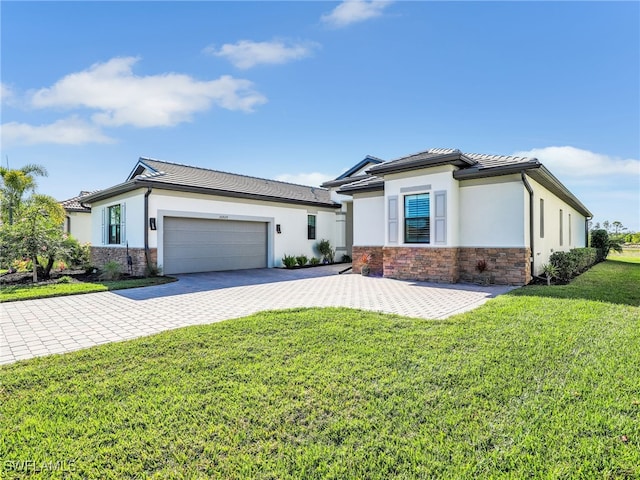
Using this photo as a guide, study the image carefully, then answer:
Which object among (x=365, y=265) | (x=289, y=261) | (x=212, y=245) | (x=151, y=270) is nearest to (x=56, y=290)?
(x=151, y=270)

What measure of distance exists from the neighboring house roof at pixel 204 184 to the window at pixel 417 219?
7057mm

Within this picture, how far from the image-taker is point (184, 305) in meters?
7.49

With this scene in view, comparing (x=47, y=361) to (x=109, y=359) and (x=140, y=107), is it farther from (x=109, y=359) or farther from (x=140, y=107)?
(x=140, y=107)

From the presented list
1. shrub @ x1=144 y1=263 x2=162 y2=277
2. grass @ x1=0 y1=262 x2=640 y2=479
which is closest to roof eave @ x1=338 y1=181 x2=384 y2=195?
shrub @ x1=144 y1=263 x2=162 y2=277

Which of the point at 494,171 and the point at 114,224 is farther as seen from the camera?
the point at 114,224

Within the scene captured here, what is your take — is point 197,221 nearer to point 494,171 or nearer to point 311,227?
point 311,227

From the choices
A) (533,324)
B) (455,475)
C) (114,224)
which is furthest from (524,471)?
(114,224)

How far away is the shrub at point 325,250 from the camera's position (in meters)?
18.5

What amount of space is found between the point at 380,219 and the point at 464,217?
330cm

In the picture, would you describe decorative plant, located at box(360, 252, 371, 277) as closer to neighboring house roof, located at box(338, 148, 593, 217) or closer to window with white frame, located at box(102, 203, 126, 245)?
neighboring house roof, located at box(338, 148, 593, 217)

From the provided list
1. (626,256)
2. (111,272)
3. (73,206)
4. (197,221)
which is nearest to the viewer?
(111,272)

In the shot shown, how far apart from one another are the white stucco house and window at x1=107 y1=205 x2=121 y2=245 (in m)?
0.05

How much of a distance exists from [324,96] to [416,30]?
396 centimetres

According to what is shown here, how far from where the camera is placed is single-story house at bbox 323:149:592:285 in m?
10.1
